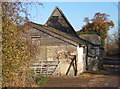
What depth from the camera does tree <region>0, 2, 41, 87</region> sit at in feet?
22.1

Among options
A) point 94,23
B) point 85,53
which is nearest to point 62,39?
point 85,53

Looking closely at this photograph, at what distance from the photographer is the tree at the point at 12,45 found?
6742 mm

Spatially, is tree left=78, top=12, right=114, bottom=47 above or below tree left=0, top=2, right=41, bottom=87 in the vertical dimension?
above

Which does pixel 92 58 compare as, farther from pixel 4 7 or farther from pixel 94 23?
pixel 94 23

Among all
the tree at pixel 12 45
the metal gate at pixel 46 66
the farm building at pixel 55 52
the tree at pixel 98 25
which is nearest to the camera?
the tree at pixel 12 45

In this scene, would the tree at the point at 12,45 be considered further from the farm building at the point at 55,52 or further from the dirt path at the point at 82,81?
the farm building at the point at 55,52

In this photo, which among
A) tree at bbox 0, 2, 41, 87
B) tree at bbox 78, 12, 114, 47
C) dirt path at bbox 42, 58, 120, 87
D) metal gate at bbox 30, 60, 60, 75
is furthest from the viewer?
tree at bbox 78, 12, 114, 47

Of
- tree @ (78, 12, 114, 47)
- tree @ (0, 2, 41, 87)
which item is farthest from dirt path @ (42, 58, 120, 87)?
tree @ (78, 12, 114, 47)

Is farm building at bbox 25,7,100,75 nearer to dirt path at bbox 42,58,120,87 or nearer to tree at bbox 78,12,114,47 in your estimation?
dirt path at bbox 42,58,120,87

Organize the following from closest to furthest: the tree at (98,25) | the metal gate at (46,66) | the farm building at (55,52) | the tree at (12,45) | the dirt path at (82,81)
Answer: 1. the tree at (12,45)
2. the dirt path at (82,81)
3. the metal gate at (46,66)
4. the farm building at (55,52)
5. the tree at (98,25)

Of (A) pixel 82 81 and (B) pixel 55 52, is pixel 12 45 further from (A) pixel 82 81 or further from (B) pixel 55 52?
(B) pixel 55 52

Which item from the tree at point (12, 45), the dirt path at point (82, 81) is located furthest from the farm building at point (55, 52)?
the tree at point (12, 45)

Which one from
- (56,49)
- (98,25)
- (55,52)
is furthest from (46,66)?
(98,25)

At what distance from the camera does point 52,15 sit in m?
29.5
